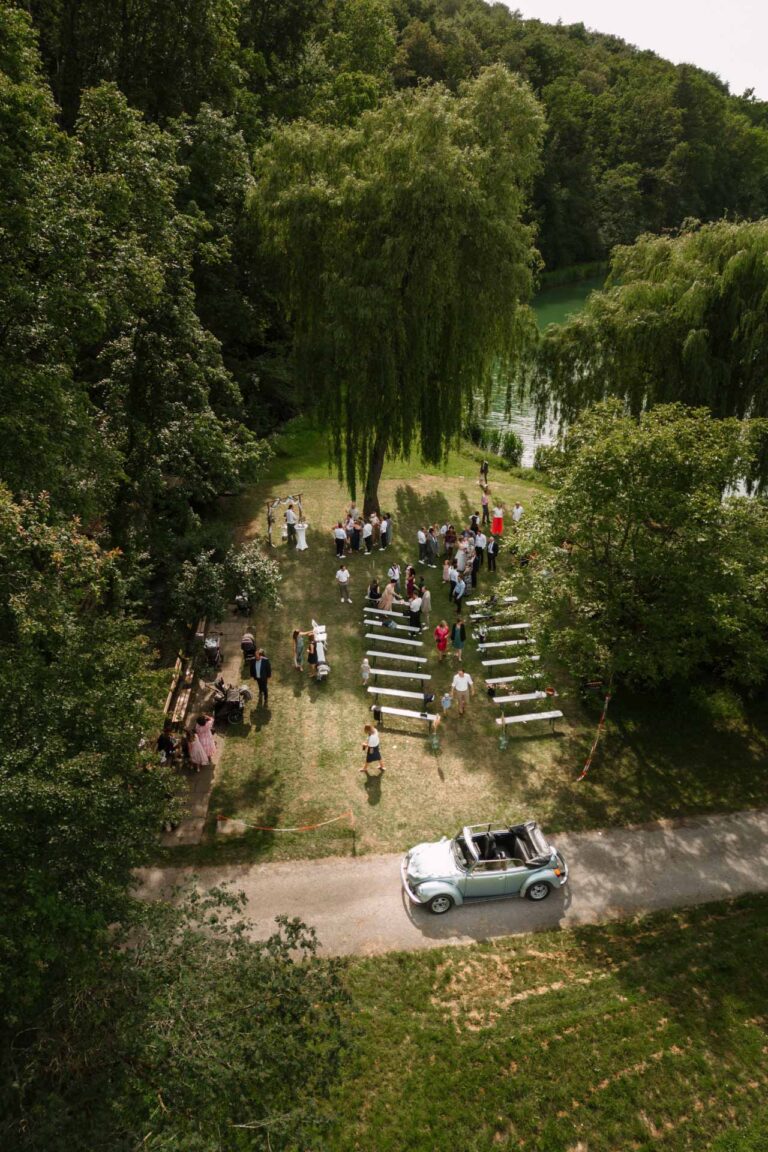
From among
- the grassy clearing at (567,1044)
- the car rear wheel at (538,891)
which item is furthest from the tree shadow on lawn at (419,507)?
the grassy clearing at (567,1044)

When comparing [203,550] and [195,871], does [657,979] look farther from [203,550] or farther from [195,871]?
[203,550]

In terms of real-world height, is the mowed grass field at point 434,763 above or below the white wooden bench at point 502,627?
below

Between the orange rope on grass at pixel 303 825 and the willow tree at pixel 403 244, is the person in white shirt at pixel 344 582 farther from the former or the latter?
the orange rope on grass at pixel 303 825

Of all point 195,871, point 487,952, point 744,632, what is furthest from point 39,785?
point 744,632

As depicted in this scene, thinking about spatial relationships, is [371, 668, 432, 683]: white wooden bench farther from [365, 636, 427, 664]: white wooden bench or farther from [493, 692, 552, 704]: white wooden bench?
[493, 692, 552, 704]: white wooden bench

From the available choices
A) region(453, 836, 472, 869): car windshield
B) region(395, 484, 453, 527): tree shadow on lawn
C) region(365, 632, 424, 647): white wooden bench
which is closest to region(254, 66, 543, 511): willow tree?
region(395, 484, 453, 527): tree shadow on lawn

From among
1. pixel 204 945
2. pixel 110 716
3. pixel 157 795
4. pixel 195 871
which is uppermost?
pixel 110 716
